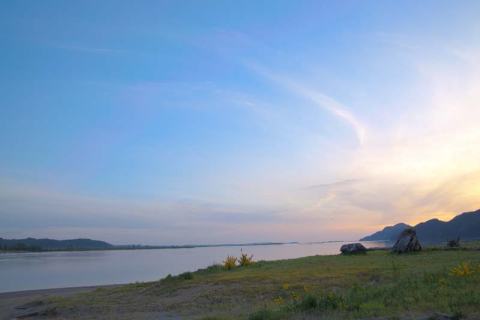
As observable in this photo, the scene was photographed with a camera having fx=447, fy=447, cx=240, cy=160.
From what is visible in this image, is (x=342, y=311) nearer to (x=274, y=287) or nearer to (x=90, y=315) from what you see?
(x=274, y=287)

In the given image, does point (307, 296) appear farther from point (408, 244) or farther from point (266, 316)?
point (408, 244)

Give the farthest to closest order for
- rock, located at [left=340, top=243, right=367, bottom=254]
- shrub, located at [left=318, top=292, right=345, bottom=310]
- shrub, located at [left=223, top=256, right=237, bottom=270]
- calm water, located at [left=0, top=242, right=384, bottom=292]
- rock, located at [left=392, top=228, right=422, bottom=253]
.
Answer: calm water, located at [left=0, top=242, right=384, bottom=292] → rock, located at [left=340, top=243, right=367, bottom=254] → shrub, located at [left=223, top=256, right=237, bottom=270] → rock, located at [left=392, top=228, right=422, bottom=253] → shrub, located at [left=318, top=292, right=345, bottom=310]

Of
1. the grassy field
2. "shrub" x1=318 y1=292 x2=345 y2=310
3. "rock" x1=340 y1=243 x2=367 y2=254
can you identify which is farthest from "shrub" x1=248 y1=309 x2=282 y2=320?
"rock" x1=340 y1=243 x2=367 y2=254

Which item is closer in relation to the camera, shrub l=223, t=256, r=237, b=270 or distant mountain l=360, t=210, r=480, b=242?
shrub l=223, t=256, r=237, b=270

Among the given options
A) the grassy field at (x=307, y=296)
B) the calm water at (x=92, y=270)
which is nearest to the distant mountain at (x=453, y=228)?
the calm water at (x=92, y=270)

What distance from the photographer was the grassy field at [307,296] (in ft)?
30.4

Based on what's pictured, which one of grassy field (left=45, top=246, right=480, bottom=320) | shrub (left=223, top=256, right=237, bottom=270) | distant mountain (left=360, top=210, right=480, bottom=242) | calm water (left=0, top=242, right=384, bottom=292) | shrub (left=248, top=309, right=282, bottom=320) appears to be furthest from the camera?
distant mountain (left=360, top=210, right=480, bottom=242)

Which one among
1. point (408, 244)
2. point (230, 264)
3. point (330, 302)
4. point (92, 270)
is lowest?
point (92, 270)

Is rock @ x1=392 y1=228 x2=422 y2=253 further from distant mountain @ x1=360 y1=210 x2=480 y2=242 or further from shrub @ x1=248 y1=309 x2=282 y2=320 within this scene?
distant mountain @ x1=360 y1=210 x2=480 y2=242

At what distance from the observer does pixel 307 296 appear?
1103 cm

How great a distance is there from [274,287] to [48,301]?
11213mm

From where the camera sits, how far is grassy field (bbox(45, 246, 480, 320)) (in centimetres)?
927

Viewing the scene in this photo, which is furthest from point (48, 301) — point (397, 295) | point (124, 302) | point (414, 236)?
point (414, 236)

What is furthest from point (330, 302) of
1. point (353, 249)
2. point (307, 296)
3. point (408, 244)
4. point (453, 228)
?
point (453, 228)
